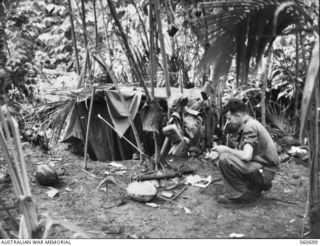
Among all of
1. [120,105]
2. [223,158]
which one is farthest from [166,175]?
[120,105]

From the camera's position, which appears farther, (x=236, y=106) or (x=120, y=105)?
(x=120, y=105)

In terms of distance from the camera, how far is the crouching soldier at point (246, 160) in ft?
11.1

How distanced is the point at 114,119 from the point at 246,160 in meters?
1.81

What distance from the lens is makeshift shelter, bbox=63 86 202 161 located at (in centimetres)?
453

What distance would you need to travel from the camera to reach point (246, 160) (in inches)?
134

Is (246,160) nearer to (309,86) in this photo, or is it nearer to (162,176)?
(162,176)

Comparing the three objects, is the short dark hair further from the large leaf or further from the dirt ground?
the large leaf

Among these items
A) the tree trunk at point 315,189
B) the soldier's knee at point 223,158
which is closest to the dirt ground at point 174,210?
the tree trunk at point 315,189

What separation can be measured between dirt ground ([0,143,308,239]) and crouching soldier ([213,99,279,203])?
0.44 ft

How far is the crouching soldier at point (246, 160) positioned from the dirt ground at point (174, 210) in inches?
5.3

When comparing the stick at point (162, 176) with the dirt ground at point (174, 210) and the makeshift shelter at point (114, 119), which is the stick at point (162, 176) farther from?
the makeshift shelter at point (114, 119)

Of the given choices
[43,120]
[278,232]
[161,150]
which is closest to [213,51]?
[278,232]

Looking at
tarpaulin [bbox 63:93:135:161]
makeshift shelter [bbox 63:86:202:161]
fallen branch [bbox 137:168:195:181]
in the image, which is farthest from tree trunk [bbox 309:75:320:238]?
tarpaulin [bbox 63:93:135:161]

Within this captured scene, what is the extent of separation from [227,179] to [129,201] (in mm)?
926
